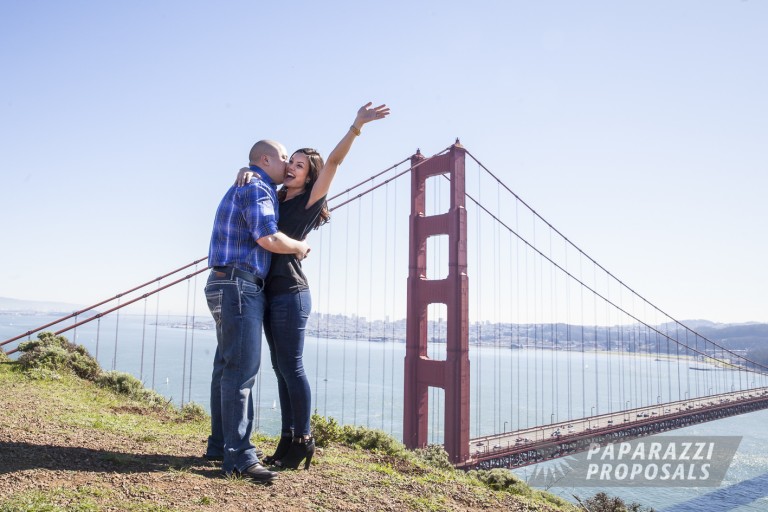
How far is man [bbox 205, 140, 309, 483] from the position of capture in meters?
2.71

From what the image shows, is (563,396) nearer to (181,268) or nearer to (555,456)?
(555,456)

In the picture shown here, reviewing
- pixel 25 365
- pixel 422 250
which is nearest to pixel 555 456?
pixel 422 250

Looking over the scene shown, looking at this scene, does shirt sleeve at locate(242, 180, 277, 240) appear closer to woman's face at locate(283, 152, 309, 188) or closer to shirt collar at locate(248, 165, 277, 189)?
shirt collar at locate(248, 165, 277, 189)

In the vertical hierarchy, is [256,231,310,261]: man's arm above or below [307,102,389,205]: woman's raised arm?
below

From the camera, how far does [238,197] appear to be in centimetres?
287

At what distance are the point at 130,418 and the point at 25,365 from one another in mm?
2876

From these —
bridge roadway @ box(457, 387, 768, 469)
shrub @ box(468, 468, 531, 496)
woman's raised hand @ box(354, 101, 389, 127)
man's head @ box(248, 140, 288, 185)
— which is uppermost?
woman's raised hand @ box(354, 101, 389, 127)

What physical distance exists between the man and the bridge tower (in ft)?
46.7

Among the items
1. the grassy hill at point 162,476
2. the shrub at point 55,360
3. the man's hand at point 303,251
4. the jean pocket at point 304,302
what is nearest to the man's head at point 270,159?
the man's hand at point 303,251

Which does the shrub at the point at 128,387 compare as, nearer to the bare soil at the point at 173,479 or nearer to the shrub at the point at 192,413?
the shrub at the point at 192,413

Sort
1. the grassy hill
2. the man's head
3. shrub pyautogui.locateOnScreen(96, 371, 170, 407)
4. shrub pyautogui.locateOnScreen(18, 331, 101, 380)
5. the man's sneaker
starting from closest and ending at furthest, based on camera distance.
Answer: the grassy hill → the man's sneaker → the man's head → shrub pyautogui.locateOnScreen(96, 371, 170, 407) → shrub pyautogui.locateOnScreen(18, 331, 101, 380)

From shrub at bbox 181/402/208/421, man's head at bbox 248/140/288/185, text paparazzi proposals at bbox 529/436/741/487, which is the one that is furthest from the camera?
text paparazzi proposals at bbox 529/436/741/487

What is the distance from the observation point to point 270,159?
10.2 ft

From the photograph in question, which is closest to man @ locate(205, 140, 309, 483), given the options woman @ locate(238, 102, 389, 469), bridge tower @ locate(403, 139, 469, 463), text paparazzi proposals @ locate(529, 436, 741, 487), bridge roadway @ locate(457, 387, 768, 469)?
woman @ locate(238, 102, 389, 469)
